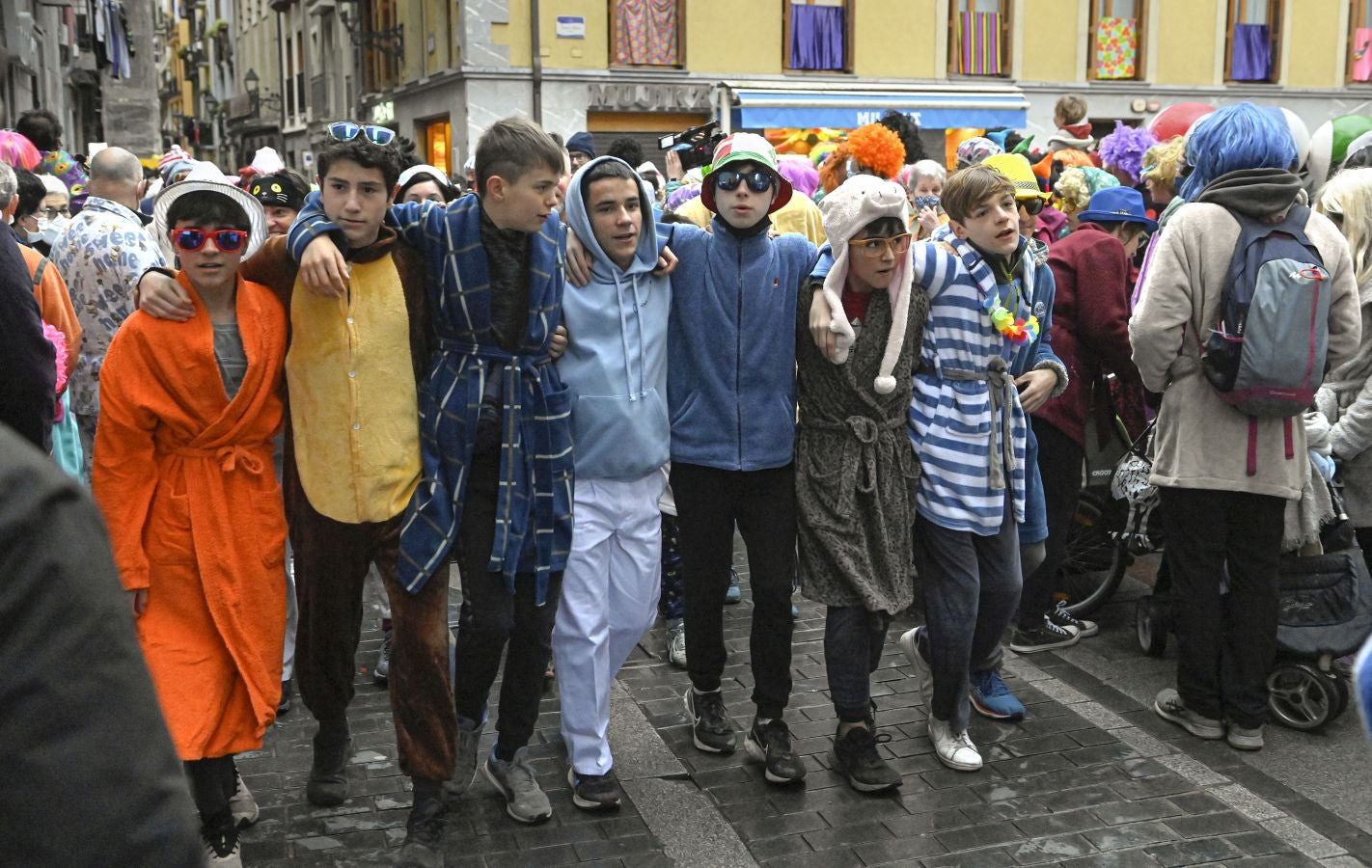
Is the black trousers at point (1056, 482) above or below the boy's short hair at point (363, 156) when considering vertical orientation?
below

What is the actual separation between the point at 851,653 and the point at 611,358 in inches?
49.4

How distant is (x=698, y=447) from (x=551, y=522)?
622mm

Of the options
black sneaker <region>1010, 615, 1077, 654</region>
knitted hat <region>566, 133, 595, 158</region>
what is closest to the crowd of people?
black sneaker <region>1010, 615, 1077, 654</region>

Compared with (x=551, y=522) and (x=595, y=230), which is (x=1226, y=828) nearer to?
(x=551, y=522)

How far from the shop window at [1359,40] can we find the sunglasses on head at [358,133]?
27452 millimetres

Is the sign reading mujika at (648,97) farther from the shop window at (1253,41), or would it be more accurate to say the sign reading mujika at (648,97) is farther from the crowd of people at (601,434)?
the crowd of people at (601,434)

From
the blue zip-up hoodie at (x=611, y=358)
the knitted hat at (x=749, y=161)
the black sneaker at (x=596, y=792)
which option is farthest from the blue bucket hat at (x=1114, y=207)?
the black sneaker at (x=596, y=792)

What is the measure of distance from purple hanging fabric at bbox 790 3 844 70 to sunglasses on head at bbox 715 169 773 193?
20.6 metres

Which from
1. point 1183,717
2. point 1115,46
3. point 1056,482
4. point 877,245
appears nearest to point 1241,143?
point 877,245

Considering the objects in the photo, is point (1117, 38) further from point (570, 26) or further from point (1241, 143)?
point (1241, 143)

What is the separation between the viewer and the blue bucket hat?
231 inches

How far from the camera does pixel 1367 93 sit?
26594 millimetres

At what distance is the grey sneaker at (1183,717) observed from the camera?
4.77 meters

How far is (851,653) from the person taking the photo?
4398 millimetres
